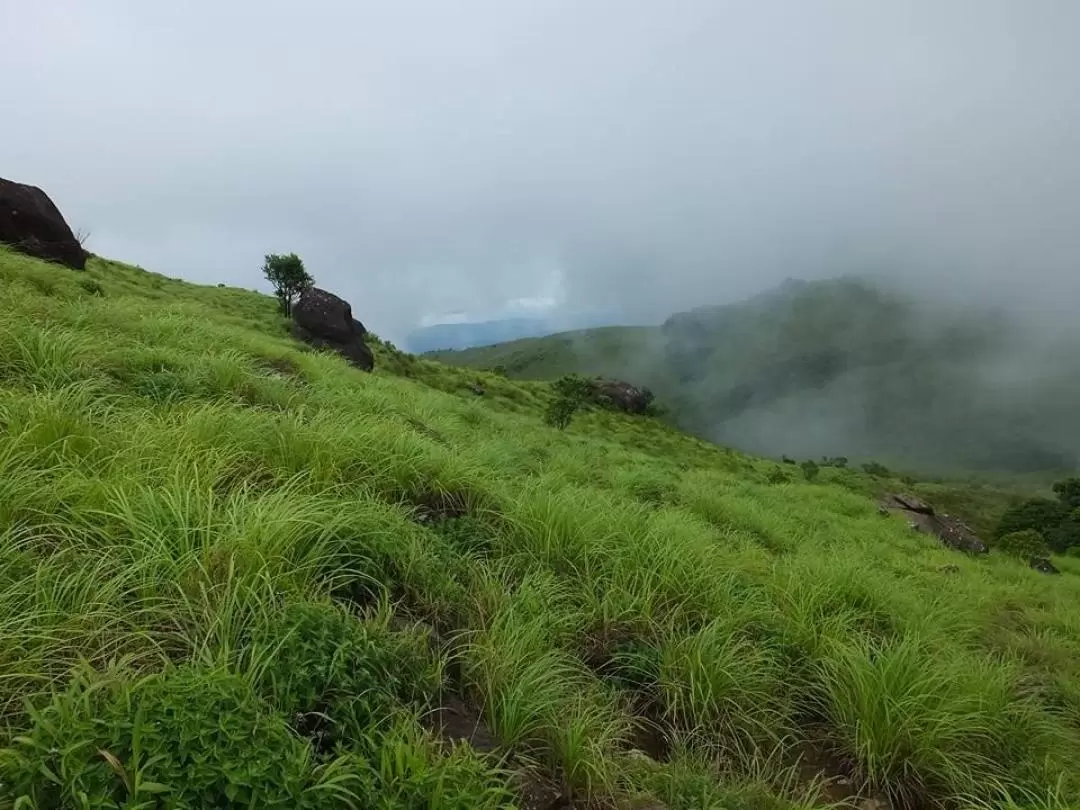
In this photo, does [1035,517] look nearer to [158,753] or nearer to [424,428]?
[424,428]

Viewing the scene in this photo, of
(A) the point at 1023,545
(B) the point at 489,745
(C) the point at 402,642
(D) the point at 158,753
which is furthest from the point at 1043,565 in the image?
(D) the point at 158,753

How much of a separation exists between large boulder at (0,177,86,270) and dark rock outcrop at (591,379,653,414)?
152 ft

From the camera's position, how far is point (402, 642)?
3.06 metres

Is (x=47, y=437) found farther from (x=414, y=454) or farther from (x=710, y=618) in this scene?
(x=710, y=618)

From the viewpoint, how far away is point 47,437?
13.4 ft

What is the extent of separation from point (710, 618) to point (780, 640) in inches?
19.3

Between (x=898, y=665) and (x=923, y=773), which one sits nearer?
(x=923, y=773)

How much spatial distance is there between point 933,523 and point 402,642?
2616 cm

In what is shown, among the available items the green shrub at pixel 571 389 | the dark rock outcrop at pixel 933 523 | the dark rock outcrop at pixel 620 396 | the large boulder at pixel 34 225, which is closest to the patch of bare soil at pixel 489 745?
the large boulder at pixel 34 225

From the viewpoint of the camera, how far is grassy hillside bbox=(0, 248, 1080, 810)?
7.34 feet

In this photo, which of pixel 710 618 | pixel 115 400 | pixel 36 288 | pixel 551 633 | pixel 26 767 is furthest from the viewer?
pixel 36 288

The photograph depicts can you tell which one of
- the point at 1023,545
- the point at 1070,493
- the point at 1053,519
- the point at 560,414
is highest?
the point at 560,414

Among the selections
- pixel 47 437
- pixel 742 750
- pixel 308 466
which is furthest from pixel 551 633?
pixel 47 437

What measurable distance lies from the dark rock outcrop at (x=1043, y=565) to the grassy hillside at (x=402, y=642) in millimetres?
15389
